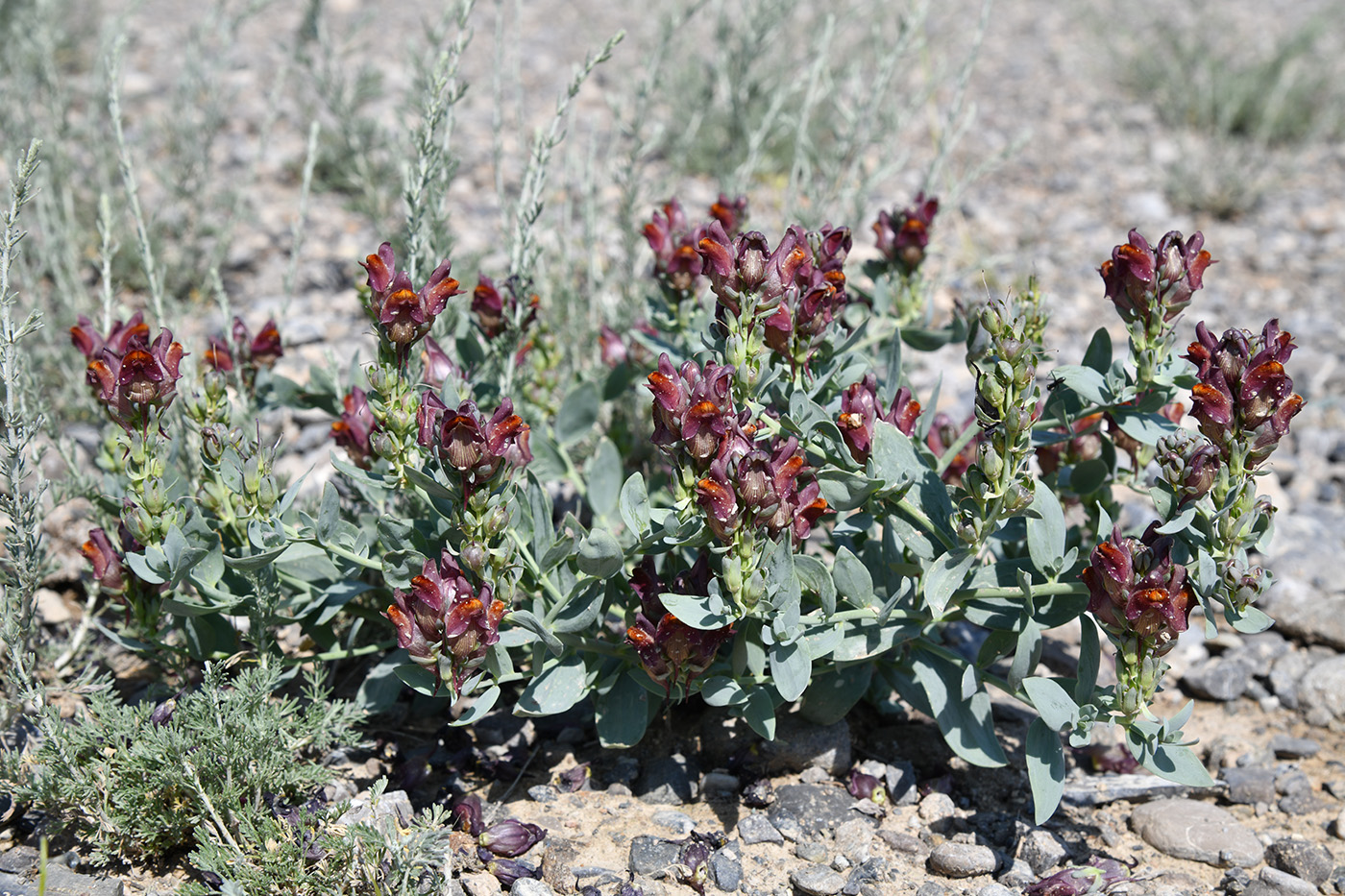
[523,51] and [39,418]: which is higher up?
[523,51]

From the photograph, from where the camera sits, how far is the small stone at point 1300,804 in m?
2.77

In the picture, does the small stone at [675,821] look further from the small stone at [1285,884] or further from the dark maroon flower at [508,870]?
the small stone at [1285,884]

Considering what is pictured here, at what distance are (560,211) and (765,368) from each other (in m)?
3.37

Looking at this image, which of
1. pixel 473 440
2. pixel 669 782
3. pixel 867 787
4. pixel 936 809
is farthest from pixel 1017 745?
pixel 473 440

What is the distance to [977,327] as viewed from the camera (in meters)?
2.40

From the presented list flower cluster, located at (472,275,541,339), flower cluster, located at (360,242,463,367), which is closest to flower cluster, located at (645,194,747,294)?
flower cluster, located at (472,275,541,339)

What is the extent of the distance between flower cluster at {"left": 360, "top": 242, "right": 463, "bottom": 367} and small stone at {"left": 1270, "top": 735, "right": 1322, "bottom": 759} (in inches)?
99.1

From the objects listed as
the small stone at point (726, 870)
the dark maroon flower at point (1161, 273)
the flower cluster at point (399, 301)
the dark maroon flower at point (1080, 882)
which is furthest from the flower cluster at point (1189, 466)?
the flower cluster at point (399, 301)

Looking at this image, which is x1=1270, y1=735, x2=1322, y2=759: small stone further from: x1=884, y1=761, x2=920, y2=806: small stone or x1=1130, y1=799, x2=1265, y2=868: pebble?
x1=884, y1=761, x2=920, y2=806: small stone

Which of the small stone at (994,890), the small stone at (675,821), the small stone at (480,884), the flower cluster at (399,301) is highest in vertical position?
the flower cluster at (399,301)

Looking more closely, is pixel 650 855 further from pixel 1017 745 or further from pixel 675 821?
pixel 1017 745

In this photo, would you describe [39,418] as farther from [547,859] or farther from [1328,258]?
[1328,258]

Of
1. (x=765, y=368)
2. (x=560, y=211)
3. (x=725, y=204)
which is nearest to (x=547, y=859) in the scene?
(x=765, y=368)

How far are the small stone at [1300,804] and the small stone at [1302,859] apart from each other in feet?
0.59
